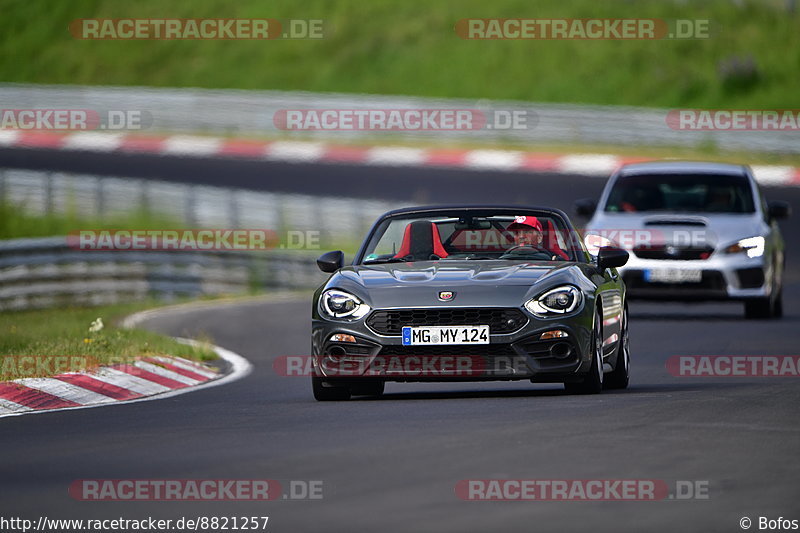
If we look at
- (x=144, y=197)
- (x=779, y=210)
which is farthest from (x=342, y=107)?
(x=779, y=210)

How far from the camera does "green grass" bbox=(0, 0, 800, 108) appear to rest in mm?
48969

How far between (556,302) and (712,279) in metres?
7.91

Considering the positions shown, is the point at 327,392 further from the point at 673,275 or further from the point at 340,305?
the point at 673,275

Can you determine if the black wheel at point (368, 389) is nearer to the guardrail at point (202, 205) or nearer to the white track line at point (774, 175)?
the guardrail at point (202, 205)

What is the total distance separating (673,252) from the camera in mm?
18547

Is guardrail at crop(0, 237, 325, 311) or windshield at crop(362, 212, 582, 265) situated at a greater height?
windshield at crop(362, 212, 582, 265)

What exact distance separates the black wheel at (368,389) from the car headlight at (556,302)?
1334 mm

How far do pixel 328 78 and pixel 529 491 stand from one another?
46013 millimetres

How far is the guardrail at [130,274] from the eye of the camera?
2228 cm

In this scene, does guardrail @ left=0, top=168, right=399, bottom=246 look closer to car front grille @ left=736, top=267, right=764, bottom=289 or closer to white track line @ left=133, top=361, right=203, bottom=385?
car front grille @ left=736, top=267, right=764, bottom=289

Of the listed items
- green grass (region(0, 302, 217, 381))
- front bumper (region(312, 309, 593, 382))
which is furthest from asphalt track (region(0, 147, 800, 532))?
green grass (region(0, 302, 217, 381))

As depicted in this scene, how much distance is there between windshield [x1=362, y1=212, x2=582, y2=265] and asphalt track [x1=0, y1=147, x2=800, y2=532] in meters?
0.92

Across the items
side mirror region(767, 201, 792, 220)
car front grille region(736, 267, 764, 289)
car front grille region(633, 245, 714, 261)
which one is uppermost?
side mirror region(767, 201, 792, 220)

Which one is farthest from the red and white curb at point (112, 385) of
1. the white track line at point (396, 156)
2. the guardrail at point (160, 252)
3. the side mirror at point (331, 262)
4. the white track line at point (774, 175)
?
the white track line at point (396, 156)
